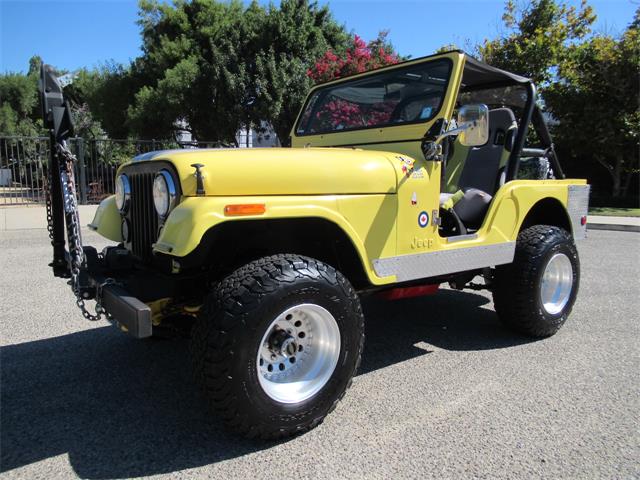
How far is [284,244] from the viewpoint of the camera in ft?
9.49

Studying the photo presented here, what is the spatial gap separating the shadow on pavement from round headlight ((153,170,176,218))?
43.8 inches

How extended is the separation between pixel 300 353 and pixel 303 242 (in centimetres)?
68

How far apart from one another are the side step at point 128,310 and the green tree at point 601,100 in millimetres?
15986

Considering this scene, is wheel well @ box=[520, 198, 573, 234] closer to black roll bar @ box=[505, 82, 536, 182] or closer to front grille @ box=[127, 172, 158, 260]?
black roll bar @ box=[505, 82, 536, 182]

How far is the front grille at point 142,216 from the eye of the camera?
2.74 m

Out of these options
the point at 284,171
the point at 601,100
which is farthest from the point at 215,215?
the point at 601,100

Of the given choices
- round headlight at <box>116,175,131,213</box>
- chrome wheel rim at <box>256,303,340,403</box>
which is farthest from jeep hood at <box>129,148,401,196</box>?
chrome wheel rim at <box>256,303,340,403</box>

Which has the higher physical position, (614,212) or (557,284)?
(557,284)

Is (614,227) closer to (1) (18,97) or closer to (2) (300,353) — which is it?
(2) (300,353)

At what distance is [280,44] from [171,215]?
49.7 feet

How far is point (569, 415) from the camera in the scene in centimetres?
270

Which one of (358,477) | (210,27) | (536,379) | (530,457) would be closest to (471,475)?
(530,457)

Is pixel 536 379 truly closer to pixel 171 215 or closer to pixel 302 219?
pixel 302 219

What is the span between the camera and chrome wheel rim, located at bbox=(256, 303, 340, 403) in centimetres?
250
